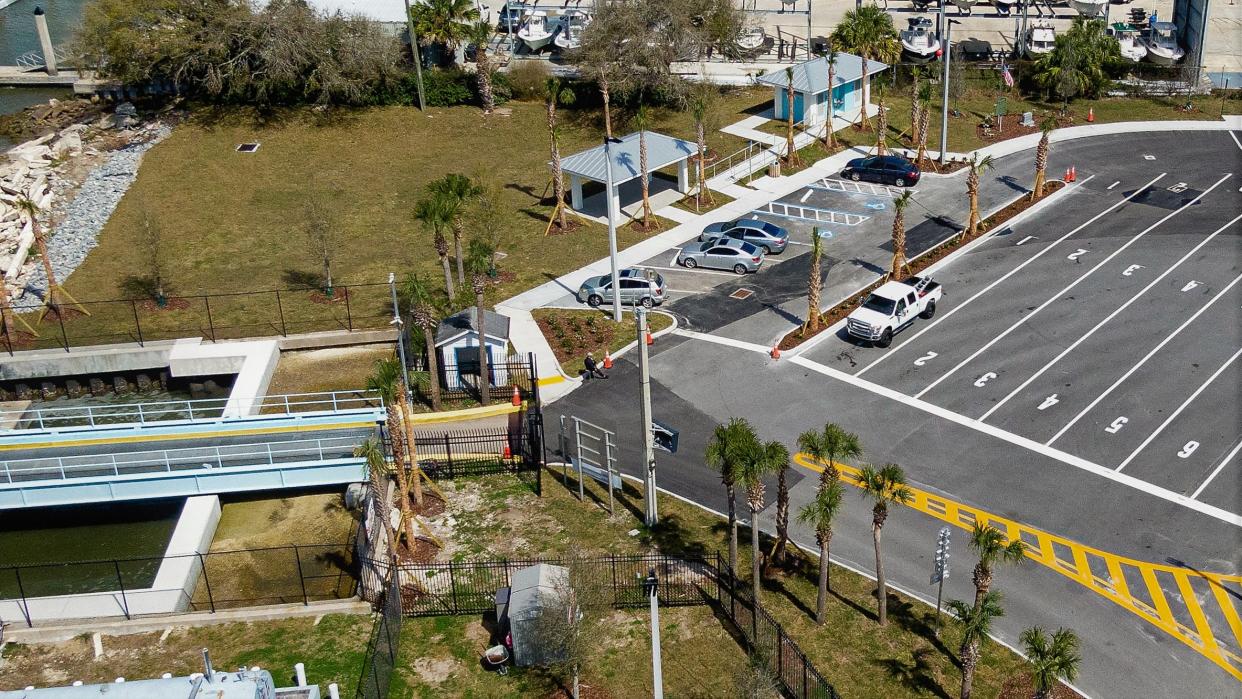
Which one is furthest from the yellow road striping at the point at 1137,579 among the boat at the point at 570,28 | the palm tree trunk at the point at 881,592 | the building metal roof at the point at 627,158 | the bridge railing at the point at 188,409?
the boat at the point at 570,28

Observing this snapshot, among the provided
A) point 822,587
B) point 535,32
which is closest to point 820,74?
point 535,32

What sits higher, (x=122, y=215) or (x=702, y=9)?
(x=702, y=9)

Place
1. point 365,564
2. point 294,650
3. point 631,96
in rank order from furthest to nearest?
point 631,96 → point 365,564 → point 294,650

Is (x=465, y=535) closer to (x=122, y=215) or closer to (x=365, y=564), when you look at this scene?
(x=365, y=564)

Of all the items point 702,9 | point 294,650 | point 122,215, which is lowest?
point 294,650

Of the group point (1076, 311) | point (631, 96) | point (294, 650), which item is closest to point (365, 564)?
point (294, 650)

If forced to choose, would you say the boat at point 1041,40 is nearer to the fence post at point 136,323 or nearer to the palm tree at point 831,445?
the palm tree at point 831,445

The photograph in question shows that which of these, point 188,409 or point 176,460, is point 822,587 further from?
point 188,409
